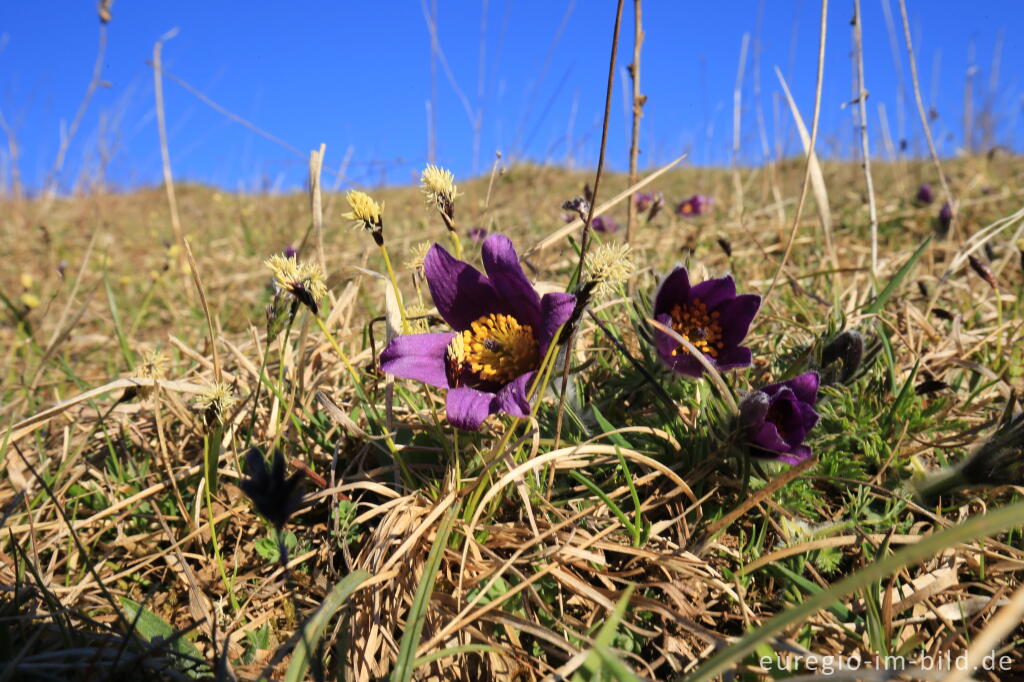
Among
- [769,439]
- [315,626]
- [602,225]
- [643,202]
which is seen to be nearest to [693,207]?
[643,202]

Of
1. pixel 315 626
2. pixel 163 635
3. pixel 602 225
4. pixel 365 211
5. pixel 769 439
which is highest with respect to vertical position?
pixel 602 225

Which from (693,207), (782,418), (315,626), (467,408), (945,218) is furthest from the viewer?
(693,207)

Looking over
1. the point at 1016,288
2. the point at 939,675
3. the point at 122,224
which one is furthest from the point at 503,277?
the point at 122,224

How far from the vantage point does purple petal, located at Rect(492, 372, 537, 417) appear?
1244 millimetres

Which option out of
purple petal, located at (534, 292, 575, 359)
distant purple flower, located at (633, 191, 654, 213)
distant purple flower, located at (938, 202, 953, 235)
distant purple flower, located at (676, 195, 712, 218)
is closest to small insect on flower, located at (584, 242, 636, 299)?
purple petal, located at (534, 292, 575, 359)

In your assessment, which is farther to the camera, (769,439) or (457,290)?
(457,290)

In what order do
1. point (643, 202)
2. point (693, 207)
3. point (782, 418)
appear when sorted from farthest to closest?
1. point (693, 207)
2. point (643, 202)
3. point (782, 418)

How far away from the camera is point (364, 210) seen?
1.27 meters

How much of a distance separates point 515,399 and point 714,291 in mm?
591

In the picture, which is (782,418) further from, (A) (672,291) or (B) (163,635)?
(B) (163,635)

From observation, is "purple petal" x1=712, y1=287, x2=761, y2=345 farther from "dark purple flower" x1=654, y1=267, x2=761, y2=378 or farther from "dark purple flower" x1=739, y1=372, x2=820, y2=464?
"dark purple flower" x1=739, y1=372, x2=820, y2=464

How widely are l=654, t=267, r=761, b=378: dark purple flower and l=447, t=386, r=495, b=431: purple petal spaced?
18.3 inches

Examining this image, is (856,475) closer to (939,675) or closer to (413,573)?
(939,675)

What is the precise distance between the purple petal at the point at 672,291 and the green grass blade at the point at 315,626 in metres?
0.92
